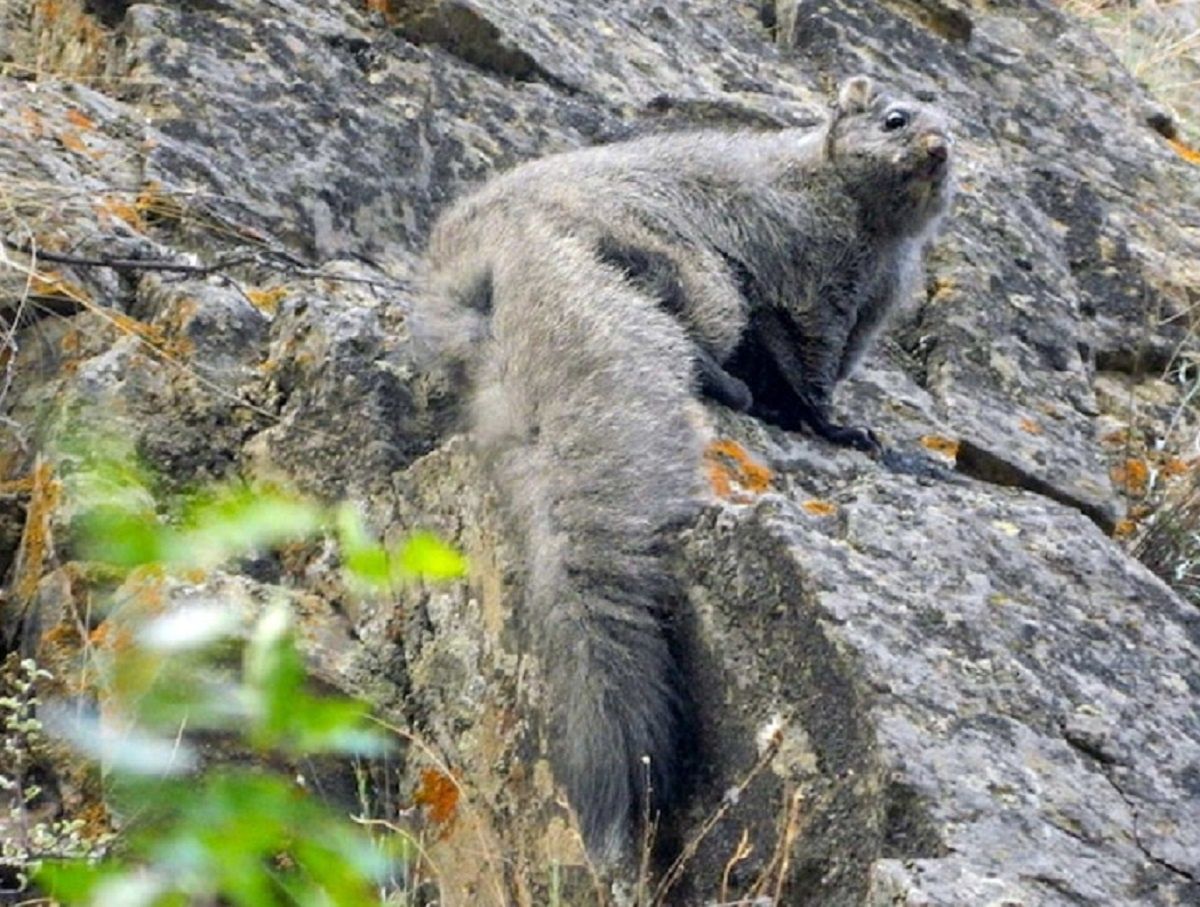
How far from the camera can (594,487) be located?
171 inches

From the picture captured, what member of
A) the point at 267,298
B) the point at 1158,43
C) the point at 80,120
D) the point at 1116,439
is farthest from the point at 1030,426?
the point at 1158,43

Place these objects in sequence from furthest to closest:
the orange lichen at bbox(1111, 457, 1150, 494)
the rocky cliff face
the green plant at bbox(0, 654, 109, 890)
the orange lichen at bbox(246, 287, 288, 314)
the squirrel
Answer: the orange lichen at bbox(1111, 457, 1150, 494)
the orange lichen at bbox(246, 287, 288, 314)
the squirrel
the rocky cliff face
the green plant at bbox(0, 654, 109, 890)

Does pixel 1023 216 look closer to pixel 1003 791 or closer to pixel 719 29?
pixel 719 29

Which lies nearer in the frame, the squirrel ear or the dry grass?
the squirrel ear

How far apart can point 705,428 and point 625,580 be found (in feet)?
3.08

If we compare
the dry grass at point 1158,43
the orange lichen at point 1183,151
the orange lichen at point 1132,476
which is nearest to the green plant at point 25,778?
the orange lichen at point 1132,476

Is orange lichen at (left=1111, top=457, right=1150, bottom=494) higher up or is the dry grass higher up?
the dry grass

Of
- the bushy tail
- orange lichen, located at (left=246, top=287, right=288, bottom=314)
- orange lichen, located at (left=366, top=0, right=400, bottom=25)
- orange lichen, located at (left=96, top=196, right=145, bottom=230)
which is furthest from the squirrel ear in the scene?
orange lichen, located at (left=96, top=196, right=145, bottom=230)

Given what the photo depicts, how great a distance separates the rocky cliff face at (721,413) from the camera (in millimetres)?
3844

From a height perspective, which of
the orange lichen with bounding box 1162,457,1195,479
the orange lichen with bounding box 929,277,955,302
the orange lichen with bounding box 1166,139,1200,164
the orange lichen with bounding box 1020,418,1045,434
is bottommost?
the orange lichen with bounding box 1162,457,1195,479

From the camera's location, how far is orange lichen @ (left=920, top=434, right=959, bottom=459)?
6.07 m

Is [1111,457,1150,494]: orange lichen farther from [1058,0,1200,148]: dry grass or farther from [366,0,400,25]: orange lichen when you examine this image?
[1058,0,1200,148]: dry grass

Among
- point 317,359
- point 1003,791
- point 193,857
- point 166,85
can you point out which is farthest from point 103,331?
point 193,857

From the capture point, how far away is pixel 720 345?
5594mm
